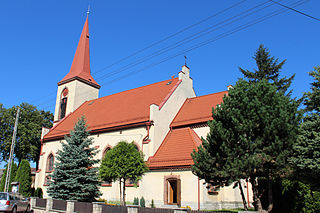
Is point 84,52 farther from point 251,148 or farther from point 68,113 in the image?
point 251,148

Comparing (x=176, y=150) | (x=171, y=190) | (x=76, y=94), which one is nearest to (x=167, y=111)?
(x=176, y=150)

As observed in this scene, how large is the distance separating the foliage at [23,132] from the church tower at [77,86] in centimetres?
766

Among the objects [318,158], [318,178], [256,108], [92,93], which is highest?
[92,93]

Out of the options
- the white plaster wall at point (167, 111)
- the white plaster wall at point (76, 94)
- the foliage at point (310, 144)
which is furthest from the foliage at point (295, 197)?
the white plaster wall at point (76, 94)

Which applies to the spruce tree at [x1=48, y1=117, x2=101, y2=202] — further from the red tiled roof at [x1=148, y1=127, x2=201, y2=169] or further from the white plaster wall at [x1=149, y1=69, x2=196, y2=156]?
the white plaster wall at [x1=149, y1=69, x2=196, y2=156]

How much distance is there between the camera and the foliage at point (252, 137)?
1143 centimetres

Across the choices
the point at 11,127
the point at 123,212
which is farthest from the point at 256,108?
the point at 11,127

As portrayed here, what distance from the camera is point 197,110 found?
922 inches

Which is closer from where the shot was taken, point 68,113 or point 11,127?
point 68,113

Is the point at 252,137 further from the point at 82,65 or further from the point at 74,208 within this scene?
the point at 82,65

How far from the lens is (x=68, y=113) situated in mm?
34625

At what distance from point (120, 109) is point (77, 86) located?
10.6m

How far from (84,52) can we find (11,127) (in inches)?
638

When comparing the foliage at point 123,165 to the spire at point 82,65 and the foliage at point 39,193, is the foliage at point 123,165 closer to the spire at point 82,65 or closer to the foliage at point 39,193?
the foliage at point 39,193
